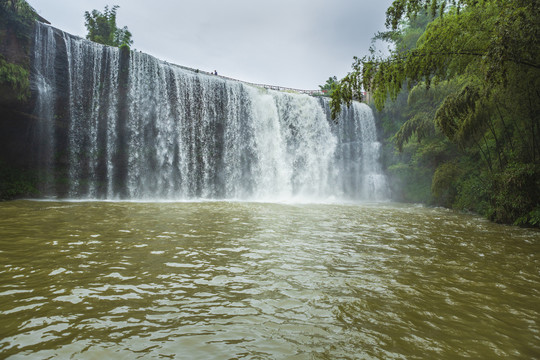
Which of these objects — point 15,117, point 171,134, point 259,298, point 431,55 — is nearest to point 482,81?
point 431,55

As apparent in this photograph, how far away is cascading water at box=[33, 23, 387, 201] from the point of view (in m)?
17.0

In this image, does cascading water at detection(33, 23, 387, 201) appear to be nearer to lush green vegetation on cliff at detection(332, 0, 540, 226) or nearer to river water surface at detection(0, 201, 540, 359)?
lush green vegetation on cliff at detection(332, 0, 540, 226)

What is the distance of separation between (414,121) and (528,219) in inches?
349

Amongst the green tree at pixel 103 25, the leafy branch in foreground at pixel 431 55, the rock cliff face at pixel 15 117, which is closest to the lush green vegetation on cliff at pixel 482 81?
the leafy branch in foreground at pixel 431 55

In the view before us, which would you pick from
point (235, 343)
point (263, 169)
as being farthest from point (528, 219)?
point (263, 169)

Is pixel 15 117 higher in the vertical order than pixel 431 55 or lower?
higher

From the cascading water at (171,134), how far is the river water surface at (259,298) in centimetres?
1332

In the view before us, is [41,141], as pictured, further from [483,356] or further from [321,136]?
[483,356]

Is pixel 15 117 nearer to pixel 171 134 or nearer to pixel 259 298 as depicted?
pixel 171 134

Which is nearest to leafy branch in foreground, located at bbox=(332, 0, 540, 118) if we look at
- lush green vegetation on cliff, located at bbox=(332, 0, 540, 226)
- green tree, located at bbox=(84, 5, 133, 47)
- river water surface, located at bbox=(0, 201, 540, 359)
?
lush green vegetation on cliff, located at bbox=(332, 0, 540, 226)

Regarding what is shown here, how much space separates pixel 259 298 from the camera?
313cm

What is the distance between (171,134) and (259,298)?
18.5 meters

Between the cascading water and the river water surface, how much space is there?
13315 millimetres

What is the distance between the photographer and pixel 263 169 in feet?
74.8
